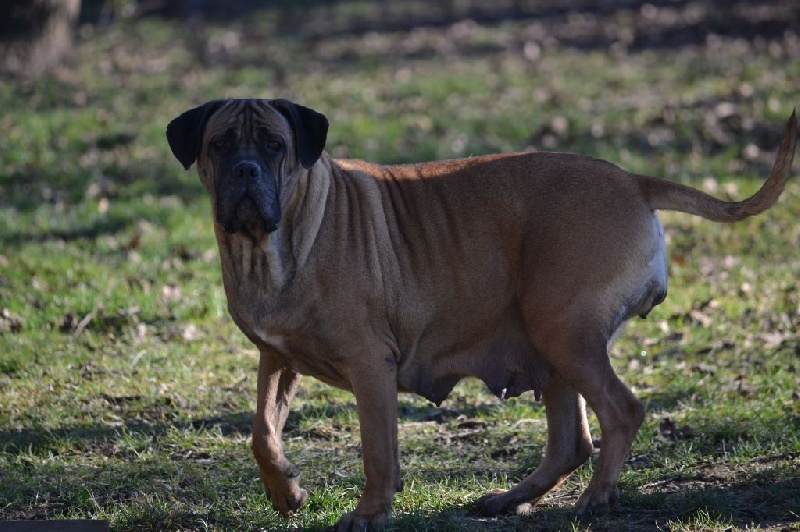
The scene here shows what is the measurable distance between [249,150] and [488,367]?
1.52 meters

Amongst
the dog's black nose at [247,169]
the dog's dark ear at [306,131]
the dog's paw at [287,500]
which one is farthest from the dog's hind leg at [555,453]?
the dog's black nose at [247,169]

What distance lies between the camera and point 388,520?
497 cm

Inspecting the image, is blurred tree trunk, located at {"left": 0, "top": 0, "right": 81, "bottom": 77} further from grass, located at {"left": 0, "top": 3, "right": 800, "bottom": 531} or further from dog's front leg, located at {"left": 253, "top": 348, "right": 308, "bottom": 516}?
dog's front leg, located at {"left": 253, "top": 348, "right": 308, "bottom": 516}

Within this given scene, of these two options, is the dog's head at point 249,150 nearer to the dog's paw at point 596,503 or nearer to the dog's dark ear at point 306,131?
the dog's dark ear at point 306,131

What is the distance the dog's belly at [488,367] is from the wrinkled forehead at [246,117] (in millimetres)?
1226

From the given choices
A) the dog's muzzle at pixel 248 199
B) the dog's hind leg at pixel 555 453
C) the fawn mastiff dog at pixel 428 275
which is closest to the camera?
the dog's muzzle at pixel 248 199

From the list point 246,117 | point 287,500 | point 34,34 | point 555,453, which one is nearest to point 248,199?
point 246,117

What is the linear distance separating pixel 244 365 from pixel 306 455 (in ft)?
4.71

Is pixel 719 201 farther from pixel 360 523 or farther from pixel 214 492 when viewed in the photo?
pixel 214 492

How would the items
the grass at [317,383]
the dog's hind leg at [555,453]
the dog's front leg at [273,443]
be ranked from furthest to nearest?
the grass at [317,383], the dog's hind leg at [555,453], the dog's front leg at [273,443]

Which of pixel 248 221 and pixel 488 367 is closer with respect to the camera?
pixel 248 221

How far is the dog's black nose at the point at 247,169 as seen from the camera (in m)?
4.90

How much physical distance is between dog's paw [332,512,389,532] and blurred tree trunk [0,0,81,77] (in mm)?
10581

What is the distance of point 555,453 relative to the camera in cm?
552
